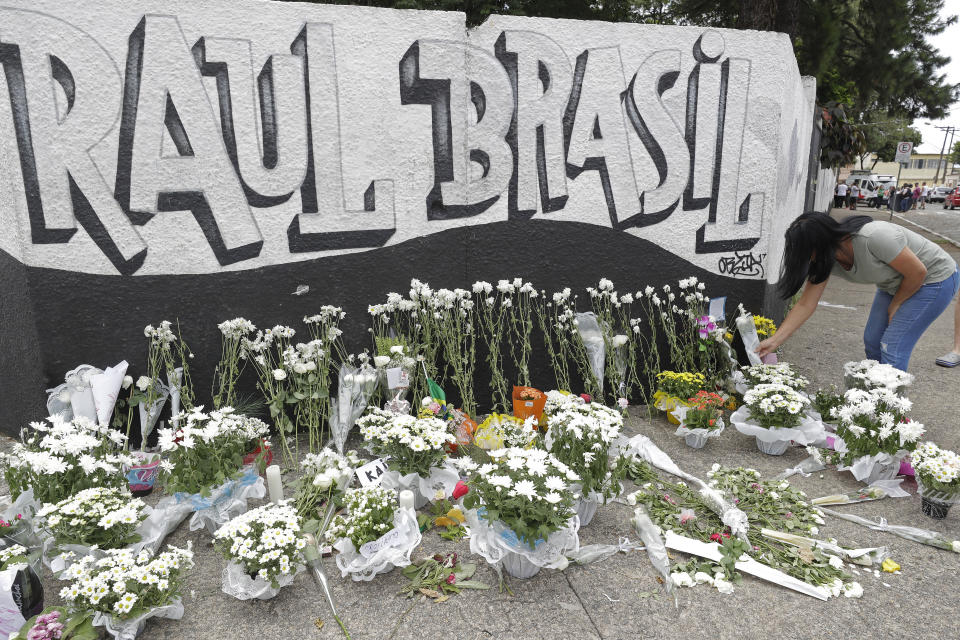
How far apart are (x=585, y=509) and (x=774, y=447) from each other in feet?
5.09

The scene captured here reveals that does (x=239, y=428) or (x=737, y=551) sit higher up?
(x=239, y=428)

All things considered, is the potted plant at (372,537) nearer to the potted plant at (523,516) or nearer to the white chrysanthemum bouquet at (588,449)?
the potted plant at (523,516)

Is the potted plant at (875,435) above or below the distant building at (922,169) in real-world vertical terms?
below

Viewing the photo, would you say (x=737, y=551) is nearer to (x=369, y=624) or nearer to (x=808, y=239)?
(x=369, y=624)

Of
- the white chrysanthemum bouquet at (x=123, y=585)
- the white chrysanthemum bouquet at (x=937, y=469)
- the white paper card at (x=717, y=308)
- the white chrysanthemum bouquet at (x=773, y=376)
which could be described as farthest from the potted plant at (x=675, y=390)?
the white chrysanthemum bouquet at (x=123, y=585)

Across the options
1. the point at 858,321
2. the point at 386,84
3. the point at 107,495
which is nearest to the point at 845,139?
the point at 858,321

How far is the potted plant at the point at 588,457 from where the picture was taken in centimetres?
282

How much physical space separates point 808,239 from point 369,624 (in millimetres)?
3304

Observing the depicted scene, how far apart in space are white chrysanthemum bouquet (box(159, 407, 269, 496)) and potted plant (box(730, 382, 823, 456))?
3.00 meters

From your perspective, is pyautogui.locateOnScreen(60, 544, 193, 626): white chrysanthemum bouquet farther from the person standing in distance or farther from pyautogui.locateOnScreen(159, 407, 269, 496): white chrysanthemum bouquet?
the person standing in distance

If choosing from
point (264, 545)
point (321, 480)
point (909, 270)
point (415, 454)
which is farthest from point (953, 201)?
point (264, 545)

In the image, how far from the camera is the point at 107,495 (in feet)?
8.04

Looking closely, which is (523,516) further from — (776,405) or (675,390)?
(675,390)
